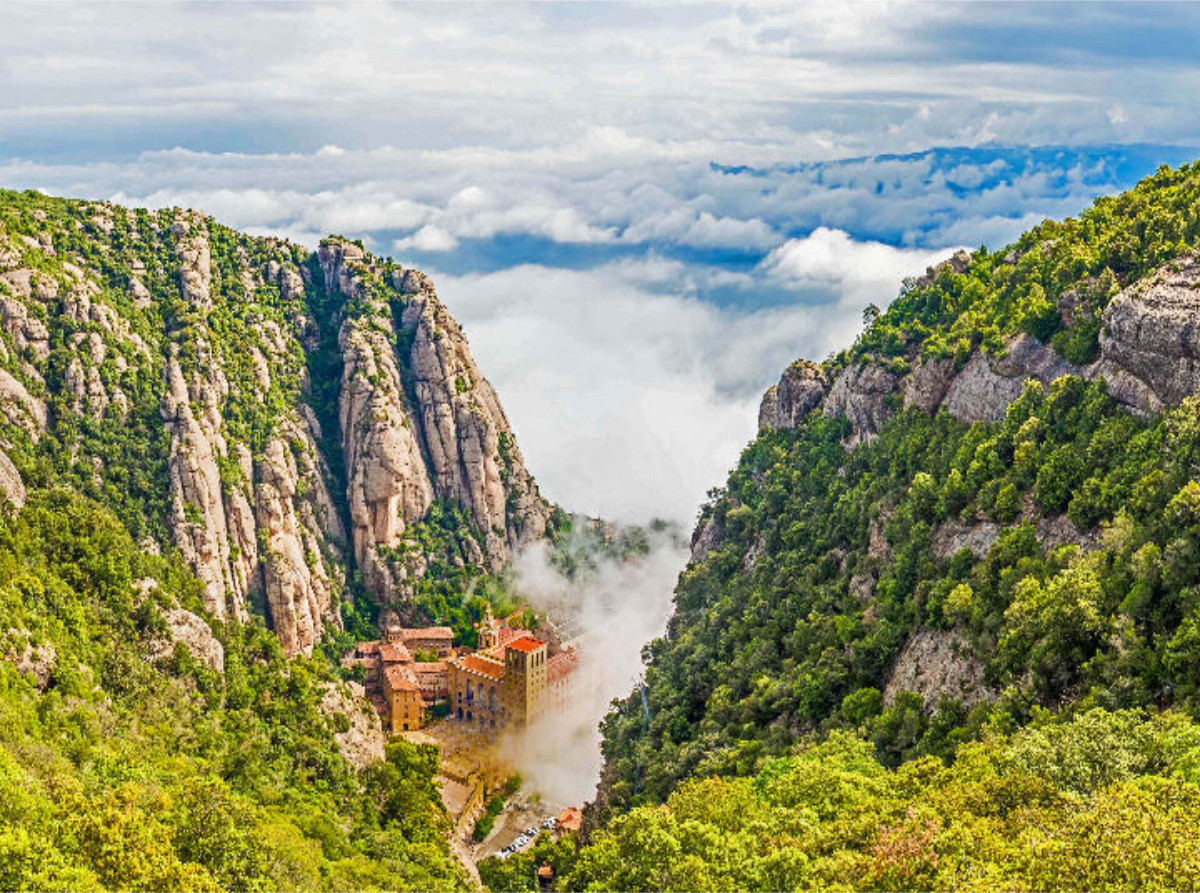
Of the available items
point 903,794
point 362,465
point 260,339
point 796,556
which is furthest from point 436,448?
point 903,794

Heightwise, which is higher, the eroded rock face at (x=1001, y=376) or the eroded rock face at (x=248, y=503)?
the eroded rock face at (x=1001, y=376)

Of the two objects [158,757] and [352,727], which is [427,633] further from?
[158,757]

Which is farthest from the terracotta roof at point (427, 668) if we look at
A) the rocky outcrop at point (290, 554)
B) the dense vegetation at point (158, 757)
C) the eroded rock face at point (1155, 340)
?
the eroded rock face at point (1155, 340)

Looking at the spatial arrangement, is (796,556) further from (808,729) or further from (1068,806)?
(1068,806)

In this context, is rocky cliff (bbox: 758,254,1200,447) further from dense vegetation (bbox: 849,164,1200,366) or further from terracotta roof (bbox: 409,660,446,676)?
terracotta roof (bbox: 409,660,446,676)

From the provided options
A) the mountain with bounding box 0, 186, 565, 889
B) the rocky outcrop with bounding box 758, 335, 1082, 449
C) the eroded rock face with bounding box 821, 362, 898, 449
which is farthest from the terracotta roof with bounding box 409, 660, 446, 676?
the eroded rock face with bounding box 821, 362, 898, 449

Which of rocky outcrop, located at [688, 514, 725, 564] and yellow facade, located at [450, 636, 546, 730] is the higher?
rocky outcrop, located at [688, 514, 725, 564]

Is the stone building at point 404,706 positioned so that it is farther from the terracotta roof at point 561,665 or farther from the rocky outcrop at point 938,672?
the rocky outcrop at point 938,672

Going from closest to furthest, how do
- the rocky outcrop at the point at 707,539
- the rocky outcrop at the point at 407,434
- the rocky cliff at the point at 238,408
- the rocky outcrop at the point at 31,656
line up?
the rocky outcrop at the point at 31,656 < the rocky outcrop at the point at 707,539 < the rocky cliff at the point at 238,408 < the rocky outcrop at the point at 407,434
